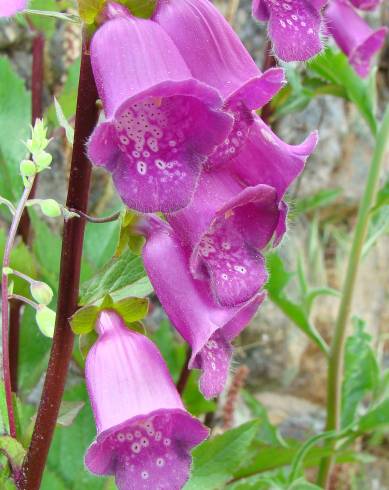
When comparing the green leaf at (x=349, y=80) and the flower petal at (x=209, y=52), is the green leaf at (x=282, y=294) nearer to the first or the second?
the green leaf at (x=349, y=80)

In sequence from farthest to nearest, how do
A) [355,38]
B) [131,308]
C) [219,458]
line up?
[355,38]
[219,458]
[131,308]

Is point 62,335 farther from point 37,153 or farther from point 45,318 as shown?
point 37,153

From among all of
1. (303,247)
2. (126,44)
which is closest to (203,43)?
(126,44)

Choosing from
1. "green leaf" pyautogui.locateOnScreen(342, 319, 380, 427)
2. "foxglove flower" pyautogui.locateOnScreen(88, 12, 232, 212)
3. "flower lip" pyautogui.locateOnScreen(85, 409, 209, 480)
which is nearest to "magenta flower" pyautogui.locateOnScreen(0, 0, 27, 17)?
"foxglove flower" pyautogui.locateOnScreen(88, 12, 232, 212)

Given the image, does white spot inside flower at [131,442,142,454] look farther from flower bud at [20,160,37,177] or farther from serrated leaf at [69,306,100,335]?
flower bud at [20,160,37,177]

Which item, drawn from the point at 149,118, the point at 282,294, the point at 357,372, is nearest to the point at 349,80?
the point at 282,294
